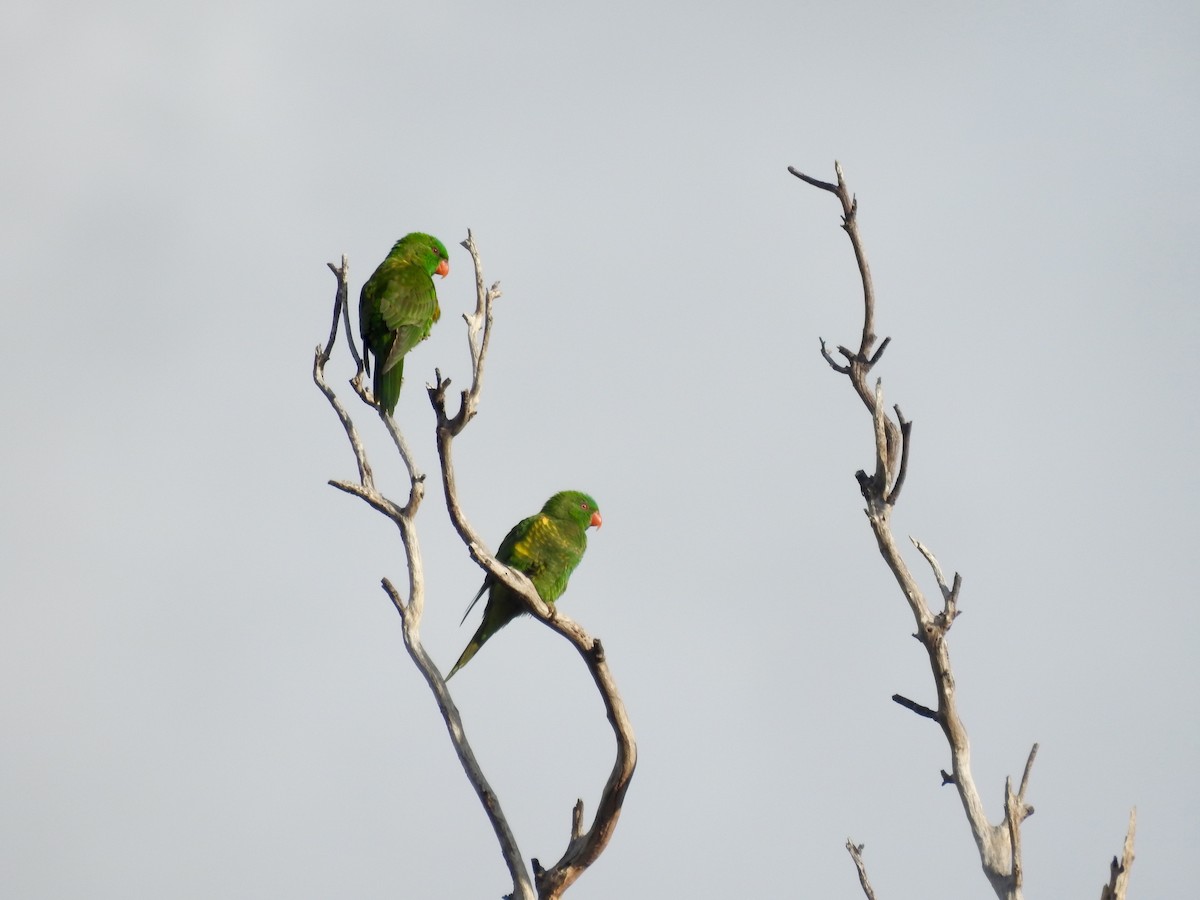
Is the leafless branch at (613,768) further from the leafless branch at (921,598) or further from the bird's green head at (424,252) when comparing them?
the bird's green head at (424,252)

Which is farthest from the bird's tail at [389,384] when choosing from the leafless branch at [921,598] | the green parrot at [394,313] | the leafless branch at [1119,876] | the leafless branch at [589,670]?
the leafless branch at [1119,876]

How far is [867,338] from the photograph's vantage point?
6469 millimetres

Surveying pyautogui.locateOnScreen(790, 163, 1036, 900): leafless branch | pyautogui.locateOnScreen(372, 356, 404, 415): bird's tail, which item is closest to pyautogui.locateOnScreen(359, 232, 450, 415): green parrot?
pyautogui.locateOnScreen(372, 356, 404, 415): bird's tail

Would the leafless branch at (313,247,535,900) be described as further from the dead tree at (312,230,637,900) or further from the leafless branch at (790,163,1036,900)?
the leafless branch at (790,163,1036,900)

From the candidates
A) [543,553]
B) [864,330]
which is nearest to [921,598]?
[864,330]

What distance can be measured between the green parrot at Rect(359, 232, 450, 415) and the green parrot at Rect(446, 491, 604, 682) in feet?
4.24

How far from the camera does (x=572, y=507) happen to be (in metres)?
8.57

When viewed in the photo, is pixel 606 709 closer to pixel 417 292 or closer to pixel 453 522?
pixel 453 522

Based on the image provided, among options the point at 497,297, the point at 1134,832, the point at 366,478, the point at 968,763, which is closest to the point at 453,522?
the point at 366,478

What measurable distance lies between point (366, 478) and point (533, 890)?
2.61 meters

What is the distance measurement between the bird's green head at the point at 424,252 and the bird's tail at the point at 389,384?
1.10 m

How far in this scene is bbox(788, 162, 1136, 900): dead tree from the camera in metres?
5.78

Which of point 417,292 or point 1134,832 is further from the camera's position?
point 417,292

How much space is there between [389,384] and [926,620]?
4033 mm
